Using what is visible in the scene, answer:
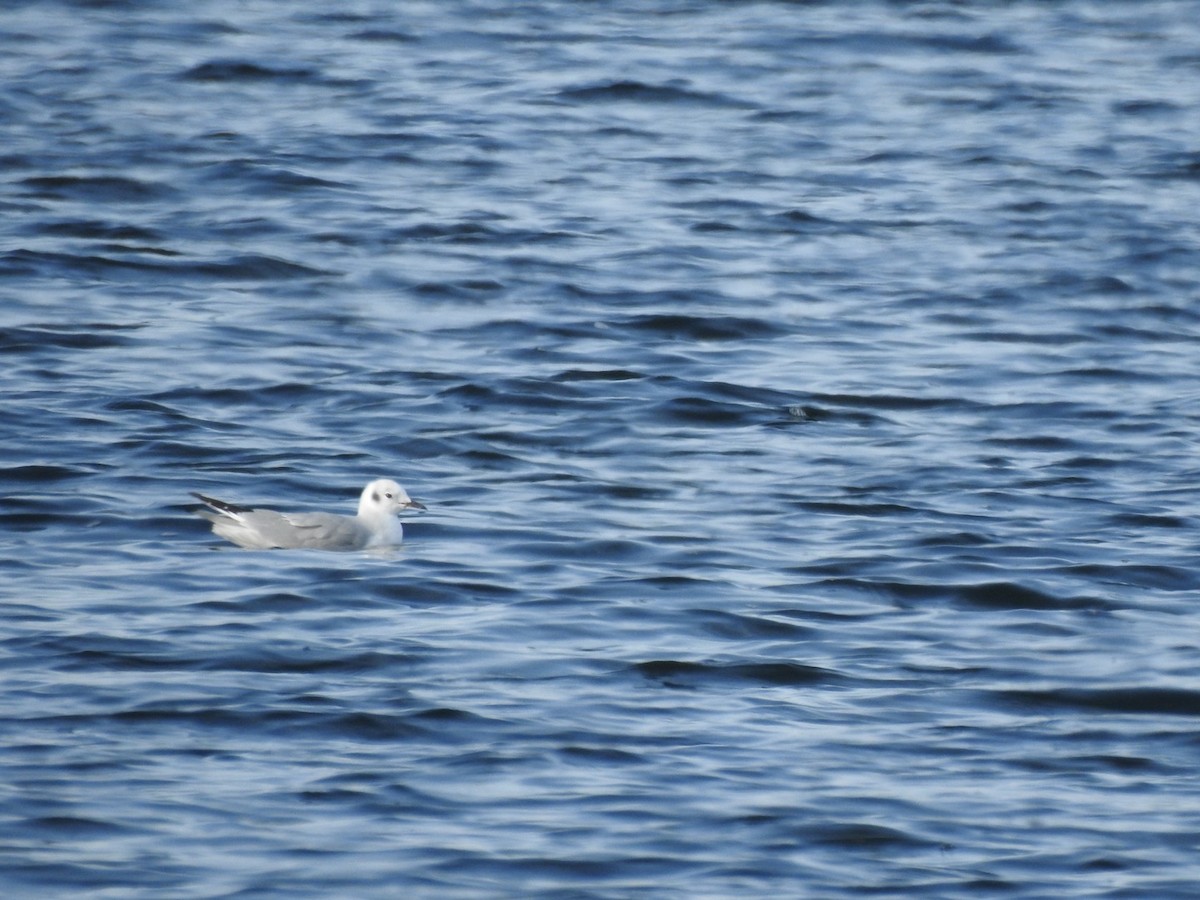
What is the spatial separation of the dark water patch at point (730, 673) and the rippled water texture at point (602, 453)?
0.03 m

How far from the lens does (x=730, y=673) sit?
9180 mm

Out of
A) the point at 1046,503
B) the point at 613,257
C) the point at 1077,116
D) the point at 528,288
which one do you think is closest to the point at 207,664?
the point at 1046,503

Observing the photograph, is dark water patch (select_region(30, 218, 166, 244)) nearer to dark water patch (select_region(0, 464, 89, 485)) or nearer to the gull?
dark water patch (select_region(0, 464, 89, 485))

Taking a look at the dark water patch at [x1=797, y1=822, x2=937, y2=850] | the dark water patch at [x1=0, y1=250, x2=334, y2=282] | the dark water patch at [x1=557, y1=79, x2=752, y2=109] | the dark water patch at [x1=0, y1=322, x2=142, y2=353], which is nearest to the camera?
the dark water patch at [x1=797, y1=822, x2=937, y2=850]

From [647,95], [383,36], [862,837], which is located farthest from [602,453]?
[383,36]

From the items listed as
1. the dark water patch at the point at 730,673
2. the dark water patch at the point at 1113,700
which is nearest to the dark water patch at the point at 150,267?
the dark water patch at the point at 730,673

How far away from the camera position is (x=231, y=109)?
69.2 ft

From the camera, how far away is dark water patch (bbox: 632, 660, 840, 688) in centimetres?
908

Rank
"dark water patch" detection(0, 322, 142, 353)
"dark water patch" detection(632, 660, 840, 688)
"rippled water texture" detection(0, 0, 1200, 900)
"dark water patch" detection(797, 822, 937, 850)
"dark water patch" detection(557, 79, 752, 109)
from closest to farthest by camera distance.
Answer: "dark water patch" detection(797, 822, 937, 850) < "rippled water texture" detection(0, 0, 1200, 900) < "dark water patch" detection(632, 660, 840, 688) < "dark water patch" detection(0, 322, 142, 353) < "dark water patch" detection(557, 79, 752, 109)

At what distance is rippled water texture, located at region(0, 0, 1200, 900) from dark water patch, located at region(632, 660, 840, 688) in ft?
0.11

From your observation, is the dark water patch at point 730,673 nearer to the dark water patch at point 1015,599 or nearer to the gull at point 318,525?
the dark water patch at point 1015,599

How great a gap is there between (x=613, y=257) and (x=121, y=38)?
8438mm

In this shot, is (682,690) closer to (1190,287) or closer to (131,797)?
(131,797)

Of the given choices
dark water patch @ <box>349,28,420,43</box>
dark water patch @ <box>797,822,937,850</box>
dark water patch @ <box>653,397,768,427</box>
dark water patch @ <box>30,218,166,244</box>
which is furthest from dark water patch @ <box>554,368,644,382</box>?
dark water patch @ <box>349,28,420,43</box>
